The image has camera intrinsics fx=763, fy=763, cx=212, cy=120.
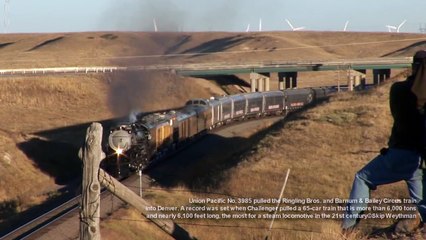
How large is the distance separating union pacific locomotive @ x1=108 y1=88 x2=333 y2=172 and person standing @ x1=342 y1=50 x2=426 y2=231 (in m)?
26.4

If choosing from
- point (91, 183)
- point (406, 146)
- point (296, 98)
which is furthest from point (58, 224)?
point (296, 98)

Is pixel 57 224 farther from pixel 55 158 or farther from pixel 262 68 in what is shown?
pixel 262 68

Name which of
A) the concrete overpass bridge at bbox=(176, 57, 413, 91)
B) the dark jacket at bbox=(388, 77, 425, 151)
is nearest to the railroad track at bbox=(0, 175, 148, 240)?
the dark jacket at bbox=(388, 77, 425, 151)

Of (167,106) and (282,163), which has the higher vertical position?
(282,163)

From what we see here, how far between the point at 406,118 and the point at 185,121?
3996 cm

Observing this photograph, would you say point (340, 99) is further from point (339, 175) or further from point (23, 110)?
point (23, 110)

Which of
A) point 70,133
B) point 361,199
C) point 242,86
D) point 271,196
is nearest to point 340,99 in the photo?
point 70,133

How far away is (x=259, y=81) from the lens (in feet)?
368

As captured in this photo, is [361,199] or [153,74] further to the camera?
[153,74]

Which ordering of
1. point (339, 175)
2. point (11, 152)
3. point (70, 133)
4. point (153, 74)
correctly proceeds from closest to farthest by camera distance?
point (339, 175), point (11, 152), point (70, 133), point (153, 74)

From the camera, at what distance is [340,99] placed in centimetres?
6266

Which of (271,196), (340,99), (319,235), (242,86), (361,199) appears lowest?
(242,86)

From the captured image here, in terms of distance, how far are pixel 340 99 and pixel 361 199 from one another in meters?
51.1

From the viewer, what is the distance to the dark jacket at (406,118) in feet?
38.0
